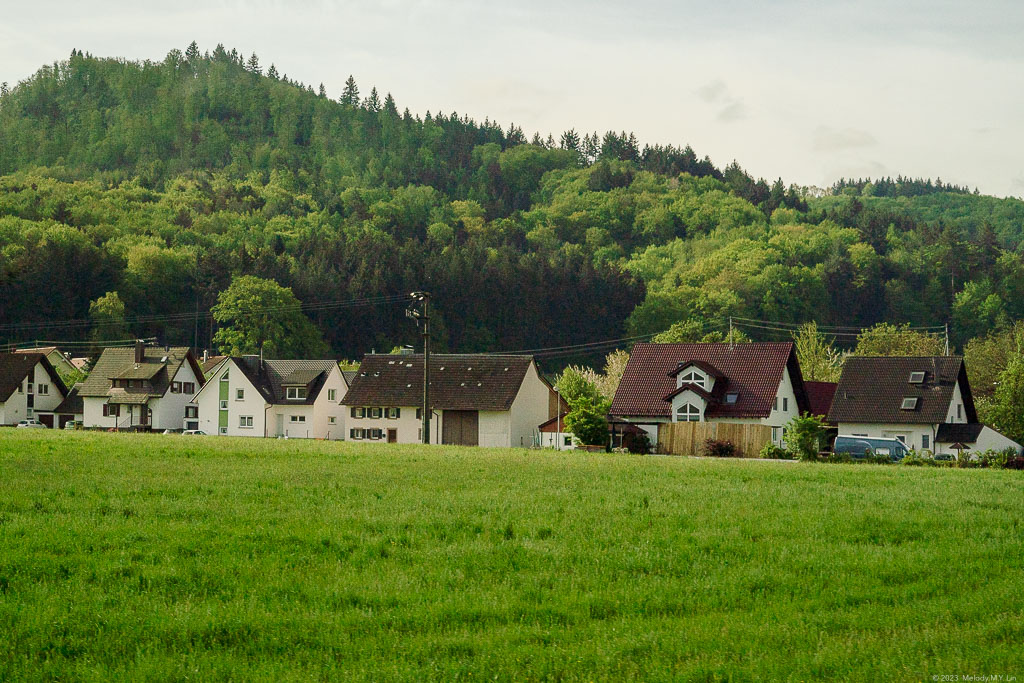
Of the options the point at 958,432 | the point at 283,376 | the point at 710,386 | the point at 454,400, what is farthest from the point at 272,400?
the point at 958,432

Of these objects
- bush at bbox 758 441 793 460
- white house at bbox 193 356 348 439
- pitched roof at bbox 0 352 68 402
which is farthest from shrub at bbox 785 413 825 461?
pitched roof at bbox 0 352 68 402

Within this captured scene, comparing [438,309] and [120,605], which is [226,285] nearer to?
[438,309]

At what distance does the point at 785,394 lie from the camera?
6775 centimetres

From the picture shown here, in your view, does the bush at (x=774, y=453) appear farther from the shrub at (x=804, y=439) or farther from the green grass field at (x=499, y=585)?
the green grass field at (x=499, y=585)

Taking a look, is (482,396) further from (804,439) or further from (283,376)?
(804,439)

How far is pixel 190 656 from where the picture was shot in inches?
390

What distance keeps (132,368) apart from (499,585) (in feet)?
280

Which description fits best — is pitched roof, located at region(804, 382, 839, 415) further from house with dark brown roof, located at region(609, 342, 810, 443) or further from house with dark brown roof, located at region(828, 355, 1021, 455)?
house with dark brown roof, located at region(828, 355, 1021, 455)

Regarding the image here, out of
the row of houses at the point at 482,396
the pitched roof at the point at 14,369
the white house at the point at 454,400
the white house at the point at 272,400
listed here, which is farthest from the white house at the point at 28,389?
the white house at the point at 454,400

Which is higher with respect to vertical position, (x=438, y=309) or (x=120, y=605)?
(x=438, y=309)

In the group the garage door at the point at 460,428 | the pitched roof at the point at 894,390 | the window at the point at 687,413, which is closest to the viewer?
the pitched roof at the point at 894,390

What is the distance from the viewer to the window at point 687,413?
64.6 meters

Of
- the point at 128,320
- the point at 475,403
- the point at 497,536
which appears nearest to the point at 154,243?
the point at 128,320

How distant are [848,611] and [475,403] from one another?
208 ft
